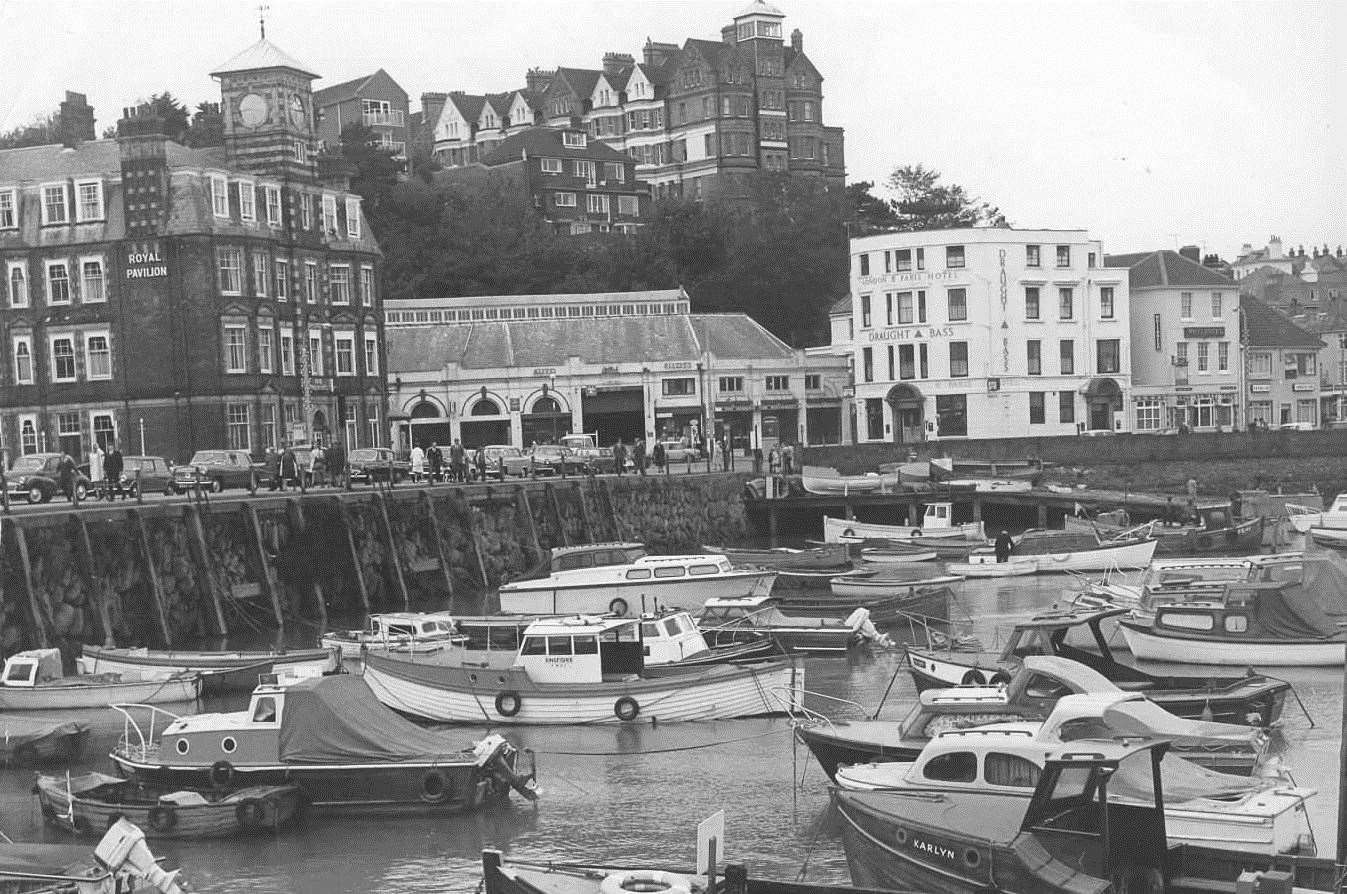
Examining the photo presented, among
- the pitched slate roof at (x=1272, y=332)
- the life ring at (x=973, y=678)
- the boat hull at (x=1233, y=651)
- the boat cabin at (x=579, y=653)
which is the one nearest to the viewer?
the life ring at (x=973, y=678)

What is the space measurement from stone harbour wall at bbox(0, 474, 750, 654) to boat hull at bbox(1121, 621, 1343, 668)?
22.4 meters

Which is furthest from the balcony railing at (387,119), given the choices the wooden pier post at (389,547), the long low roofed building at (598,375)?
the wooden pier post at (389,547)

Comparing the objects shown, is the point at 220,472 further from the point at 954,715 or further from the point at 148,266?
the point at 954,715

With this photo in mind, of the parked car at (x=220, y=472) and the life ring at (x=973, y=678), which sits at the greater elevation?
the parked car at (x=220, y=472)

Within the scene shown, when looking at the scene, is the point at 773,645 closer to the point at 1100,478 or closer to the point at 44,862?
the point at 44,862

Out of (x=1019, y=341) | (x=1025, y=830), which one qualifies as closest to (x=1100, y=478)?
(x=1019, y=341)

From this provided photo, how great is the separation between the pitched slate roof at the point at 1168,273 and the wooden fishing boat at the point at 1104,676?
208 feet

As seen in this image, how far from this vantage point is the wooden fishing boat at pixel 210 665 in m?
38.9

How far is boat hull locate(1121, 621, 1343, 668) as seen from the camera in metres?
39.7

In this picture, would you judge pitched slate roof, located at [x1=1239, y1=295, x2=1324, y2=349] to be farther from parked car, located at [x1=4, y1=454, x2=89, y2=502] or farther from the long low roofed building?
parked car, located at [x1=4, y1=454, x2=89, y2=502]

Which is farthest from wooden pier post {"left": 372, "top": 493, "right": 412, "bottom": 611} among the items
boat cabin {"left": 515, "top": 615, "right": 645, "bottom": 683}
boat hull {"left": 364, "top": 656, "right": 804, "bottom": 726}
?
boat cabin {"left": 515, "top": 615, "right": 645, "bottom": 683}

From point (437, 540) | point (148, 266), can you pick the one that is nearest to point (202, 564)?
point (437, 540)

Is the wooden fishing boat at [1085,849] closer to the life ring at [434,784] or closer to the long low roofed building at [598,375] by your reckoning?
the life ring at [434,784]

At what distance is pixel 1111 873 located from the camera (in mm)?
19891
